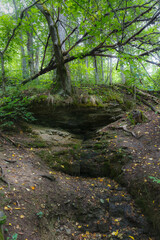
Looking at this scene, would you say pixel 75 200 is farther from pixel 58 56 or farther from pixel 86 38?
pixel 58 56

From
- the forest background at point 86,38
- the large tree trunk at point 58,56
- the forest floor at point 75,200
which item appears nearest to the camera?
the forest floor at point 75,200

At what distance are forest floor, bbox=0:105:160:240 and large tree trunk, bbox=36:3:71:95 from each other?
3.23 metres

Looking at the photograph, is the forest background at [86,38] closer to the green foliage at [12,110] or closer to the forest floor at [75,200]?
the green foliage at [12,110]

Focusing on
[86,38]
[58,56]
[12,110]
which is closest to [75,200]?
[12,110]

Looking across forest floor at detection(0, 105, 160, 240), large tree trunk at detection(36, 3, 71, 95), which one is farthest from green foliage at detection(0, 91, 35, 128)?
large tree trunk at detection(36, 3, 71, 95)

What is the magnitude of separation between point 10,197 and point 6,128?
11.9 feet

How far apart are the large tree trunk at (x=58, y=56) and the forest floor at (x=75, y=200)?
127 inches

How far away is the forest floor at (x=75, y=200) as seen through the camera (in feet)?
9.87

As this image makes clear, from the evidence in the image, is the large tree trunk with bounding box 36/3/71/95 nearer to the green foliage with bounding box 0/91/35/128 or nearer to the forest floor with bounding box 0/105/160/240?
the green foliage with bounding box 0/91/35/128

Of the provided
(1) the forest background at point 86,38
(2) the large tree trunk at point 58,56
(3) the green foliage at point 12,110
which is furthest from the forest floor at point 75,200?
(2) the large tree trunk at point 58,56

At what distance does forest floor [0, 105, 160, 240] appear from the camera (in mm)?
3008

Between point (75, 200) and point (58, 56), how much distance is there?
4.95m

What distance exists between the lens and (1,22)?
575cm

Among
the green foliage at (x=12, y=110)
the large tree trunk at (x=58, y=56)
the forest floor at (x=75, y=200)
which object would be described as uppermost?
the large tree trunk at (x=58, y=56)
